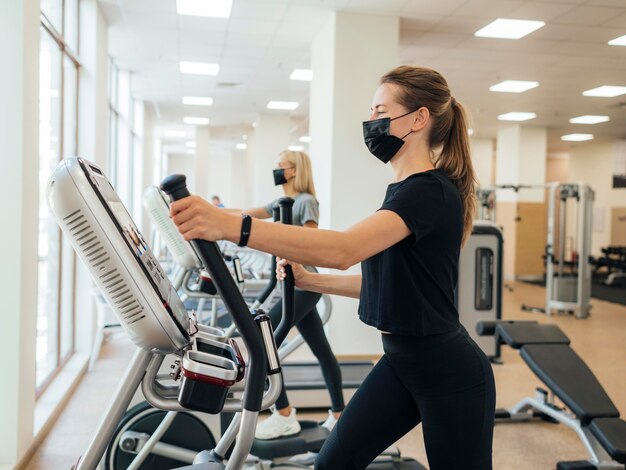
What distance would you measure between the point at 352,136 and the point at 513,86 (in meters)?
4.38

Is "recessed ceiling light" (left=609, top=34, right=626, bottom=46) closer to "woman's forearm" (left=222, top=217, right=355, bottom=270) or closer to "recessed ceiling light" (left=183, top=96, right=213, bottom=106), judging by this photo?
"woman's forearm" (left=222, top=217, right=355, bottom=270)

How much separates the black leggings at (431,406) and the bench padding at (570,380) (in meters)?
1.85

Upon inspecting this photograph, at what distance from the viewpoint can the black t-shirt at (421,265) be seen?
1402mm

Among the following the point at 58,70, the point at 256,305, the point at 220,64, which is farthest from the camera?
the point at 220,64

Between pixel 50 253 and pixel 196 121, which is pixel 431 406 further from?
pixel 196 121

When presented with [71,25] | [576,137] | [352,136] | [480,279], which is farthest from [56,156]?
[576,137]

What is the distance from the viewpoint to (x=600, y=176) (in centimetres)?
1448

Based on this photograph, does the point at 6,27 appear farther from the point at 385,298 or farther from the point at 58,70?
the point at 385,298

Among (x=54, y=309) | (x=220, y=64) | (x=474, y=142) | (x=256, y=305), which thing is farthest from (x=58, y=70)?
(x=474, y=142)

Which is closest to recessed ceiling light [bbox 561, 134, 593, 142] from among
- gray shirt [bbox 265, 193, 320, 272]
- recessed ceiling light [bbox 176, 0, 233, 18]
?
recessed ceiling light [bbox 176, 0, 233, 18]

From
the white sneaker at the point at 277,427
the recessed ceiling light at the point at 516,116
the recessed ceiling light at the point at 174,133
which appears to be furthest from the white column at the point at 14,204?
the recessed ceiling light at the point at 174,133

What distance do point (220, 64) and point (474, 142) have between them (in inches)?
325

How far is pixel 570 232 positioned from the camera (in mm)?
15195

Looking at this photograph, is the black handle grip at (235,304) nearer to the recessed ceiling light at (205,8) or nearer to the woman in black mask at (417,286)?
the woman in black mask at (417,286)
